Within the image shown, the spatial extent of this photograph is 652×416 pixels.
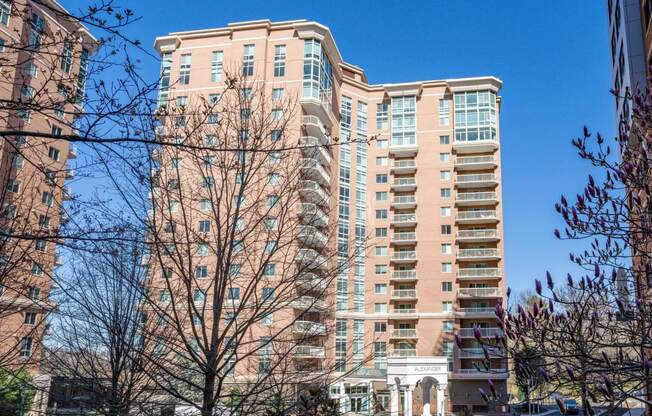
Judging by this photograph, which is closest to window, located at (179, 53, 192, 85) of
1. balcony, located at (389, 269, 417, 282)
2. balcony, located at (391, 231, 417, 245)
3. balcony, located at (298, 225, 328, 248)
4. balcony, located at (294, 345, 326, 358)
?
balcony, located at (391, 231, 417, 245)

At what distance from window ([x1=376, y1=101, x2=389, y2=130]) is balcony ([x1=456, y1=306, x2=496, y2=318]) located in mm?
18647

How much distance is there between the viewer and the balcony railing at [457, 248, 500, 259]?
163 ft

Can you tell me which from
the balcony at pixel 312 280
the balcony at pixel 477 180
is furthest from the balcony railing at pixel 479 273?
the balcony at pixel 312 280

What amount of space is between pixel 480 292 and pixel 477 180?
10.2 metres

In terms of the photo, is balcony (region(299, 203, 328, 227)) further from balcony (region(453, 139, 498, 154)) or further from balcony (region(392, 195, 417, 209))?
balcony (region(453, 139, 498, 154))

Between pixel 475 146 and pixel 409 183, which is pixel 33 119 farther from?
pixel 475 146

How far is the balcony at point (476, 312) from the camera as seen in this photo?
48.0 meters

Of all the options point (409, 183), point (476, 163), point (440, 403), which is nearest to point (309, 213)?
point (440, 403)

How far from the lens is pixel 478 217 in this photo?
167 ft

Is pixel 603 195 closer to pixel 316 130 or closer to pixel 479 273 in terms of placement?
pixel 316 130

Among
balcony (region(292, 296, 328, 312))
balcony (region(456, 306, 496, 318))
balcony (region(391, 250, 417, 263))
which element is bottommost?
balcony (region(292, 296, 328, 312))

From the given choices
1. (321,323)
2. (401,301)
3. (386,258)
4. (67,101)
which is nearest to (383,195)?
(386,258)

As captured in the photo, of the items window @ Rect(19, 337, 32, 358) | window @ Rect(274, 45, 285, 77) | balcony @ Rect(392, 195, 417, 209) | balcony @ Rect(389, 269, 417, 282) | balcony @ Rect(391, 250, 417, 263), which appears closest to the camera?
window @ Rect(19, 337, 32, 358)

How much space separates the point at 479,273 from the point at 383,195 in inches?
436
